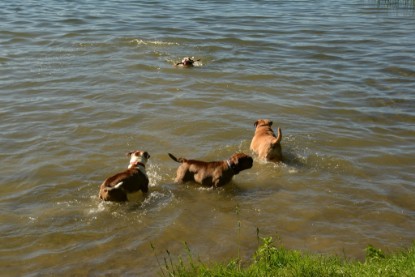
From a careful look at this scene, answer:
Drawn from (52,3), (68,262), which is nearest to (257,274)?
(68,262)

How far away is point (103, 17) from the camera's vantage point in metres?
22.4

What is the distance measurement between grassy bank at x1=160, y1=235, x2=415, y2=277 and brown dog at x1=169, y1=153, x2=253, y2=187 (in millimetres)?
2500

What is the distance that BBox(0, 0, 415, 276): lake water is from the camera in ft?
22.6

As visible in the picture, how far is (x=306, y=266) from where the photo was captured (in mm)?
5395

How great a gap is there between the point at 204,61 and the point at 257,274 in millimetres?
11076

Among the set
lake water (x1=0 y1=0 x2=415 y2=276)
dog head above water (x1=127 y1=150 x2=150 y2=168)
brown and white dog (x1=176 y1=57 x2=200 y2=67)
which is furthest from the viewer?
brown and white dog (x1=176 y1=57 x2=200 y2=67)

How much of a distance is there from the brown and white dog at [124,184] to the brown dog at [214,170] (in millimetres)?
725

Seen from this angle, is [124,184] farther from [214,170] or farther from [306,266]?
[306,266]

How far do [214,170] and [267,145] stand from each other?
1.29 metres

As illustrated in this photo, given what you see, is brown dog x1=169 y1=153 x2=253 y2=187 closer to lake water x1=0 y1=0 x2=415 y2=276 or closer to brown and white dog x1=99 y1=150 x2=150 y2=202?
lake water x1=0 y1=0 x2=415 y2=276

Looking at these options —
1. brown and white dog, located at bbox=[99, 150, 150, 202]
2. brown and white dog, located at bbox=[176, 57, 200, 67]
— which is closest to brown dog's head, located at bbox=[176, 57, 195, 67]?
brown and white dog, located at bbox=[176, 57, 200, 67]

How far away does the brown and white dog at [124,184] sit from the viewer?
7641 mm

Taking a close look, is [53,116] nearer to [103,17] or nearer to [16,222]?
[16,222]

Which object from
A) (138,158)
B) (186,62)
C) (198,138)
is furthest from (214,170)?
(186,62)
